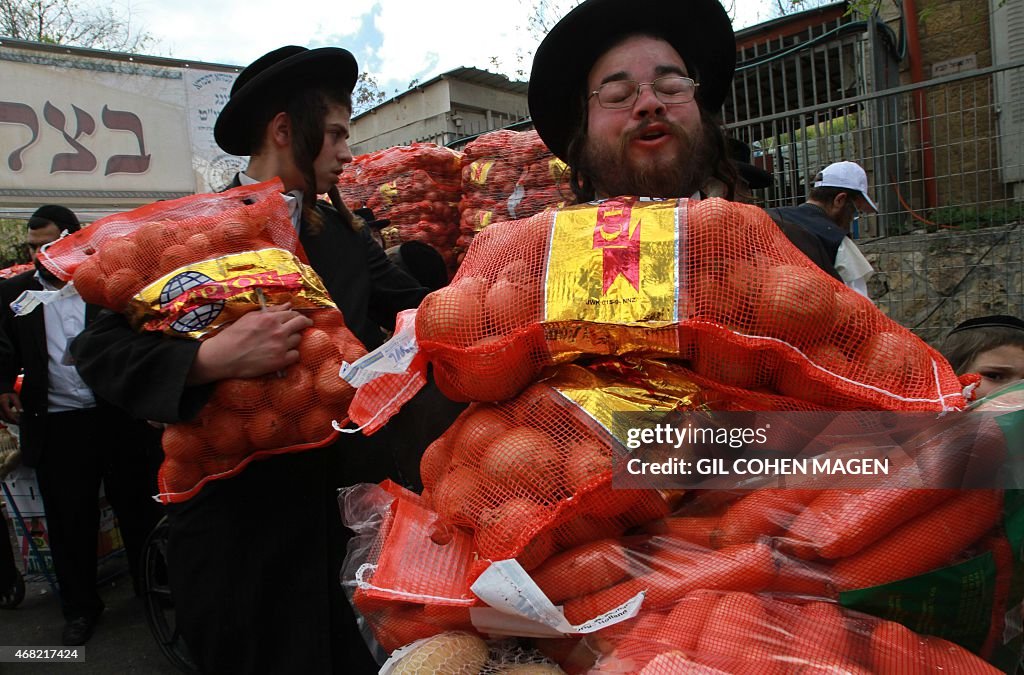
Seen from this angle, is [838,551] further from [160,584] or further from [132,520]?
[132,520]

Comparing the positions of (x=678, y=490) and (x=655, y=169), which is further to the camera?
(x=655, y=169)

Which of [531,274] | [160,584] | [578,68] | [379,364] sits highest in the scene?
[578,68]

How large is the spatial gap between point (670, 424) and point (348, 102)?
1.66 m

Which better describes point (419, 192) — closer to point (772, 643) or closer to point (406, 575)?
point (406, 575)

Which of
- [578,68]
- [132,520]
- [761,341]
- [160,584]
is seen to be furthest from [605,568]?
[132,520]

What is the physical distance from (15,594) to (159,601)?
1.59 meters

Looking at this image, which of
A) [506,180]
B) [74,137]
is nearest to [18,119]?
[74,137]

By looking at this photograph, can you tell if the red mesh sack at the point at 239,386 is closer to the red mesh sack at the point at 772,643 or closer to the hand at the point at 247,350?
the hand at the point at 247,350

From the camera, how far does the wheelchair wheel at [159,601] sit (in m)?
3.21

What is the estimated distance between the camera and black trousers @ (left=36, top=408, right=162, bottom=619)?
145 inches

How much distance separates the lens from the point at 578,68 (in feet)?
5.08

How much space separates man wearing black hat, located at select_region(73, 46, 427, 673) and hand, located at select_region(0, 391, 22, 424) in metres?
2.72

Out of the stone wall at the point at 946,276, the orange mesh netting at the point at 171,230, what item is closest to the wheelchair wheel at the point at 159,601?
the orange mesh netting at the point at 171,230

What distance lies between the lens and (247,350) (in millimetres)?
1472
